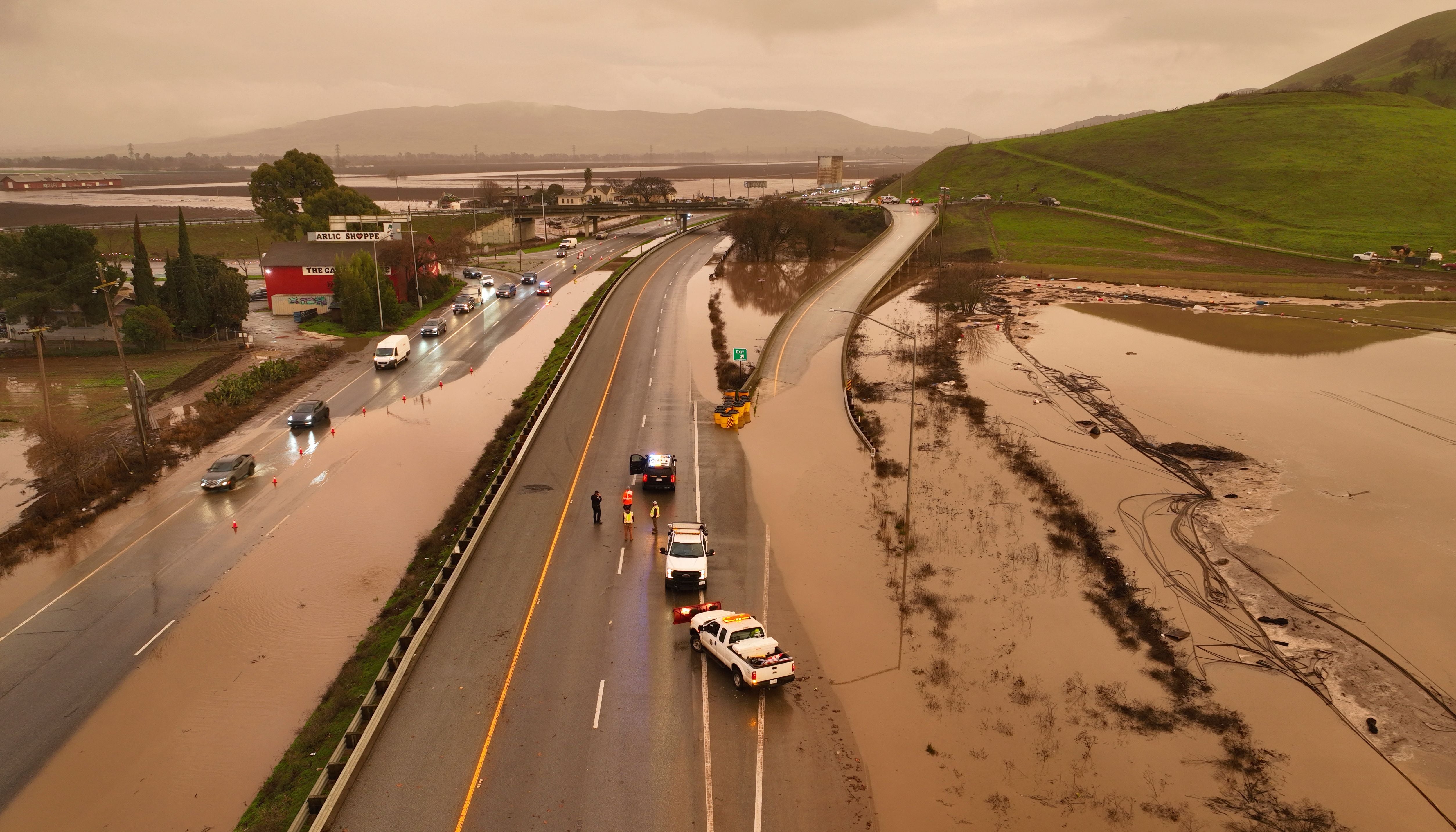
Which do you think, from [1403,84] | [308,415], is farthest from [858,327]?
[1403,84]

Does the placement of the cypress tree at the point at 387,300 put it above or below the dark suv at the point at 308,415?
above

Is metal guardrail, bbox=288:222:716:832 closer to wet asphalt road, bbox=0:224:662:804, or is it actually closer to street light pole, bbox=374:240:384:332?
wet asphalt road, bbox=0:224:662:804

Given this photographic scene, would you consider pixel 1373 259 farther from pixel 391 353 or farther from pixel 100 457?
pixel 100 457

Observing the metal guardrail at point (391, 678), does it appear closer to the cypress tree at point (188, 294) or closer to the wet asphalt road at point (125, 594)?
the wet asphalt road at point (125, 594)

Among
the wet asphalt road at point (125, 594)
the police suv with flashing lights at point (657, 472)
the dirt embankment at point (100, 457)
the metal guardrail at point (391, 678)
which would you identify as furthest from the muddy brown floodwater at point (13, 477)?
the police suv with flashing lights at point (657, 472)

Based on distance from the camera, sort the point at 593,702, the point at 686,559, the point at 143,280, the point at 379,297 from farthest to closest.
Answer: the point at 379,297 → the point at 143,280 → the point at 686,559 → the point at 593,702

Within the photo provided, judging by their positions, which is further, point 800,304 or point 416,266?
point 416,266
